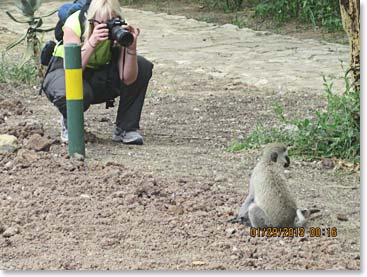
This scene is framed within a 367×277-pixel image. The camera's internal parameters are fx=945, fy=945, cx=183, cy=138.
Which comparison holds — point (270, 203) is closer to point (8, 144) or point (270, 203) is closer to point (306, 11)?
point (8, 144)

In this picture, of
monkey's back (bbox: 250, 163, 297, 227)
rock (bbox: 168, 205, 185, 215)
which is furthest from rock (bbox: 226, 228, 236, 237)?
rock (bbox: 168, 205, 185, 215)

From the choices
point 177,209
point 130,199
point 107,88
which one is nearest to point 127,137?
point 107,88

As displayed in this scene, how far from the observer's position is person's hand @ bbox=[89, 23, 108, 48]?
6.38 metres

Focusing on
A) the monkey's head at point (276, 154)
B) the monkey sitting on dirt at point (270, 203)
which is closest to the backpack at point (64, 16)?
the monkey's head at point (276, 154)

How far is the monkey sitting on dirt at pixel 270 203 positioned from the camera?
4668 mm

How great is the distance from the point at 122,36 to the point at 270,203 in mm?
2054

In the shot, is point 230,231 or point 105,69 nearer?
point 230,231

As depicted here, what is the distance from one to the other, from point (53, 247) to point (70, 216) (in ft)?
1.49

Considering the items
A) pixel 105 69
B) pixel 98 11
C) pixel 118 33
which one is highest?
pixel 98 11

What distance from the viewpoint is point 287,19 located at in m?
13.9

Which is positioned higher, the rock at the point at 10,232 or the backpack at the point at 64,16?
the backpack at the point at 64,16

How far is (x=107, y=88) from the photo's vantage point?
6.89 meters
